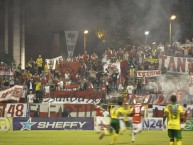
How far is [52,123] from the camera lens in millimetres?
30969

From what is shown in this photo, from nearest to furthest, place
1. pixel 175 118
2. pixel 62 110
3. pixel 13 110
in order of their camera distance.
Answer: pixel 175 118
pixel 13 110
pixel 62 110

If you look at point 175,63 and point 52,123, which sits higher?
point 175,63

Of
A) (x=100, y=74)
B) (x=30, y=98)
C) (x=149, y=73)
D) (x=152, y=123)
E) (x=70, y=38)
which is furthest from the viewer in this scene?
(x=70, y=38)

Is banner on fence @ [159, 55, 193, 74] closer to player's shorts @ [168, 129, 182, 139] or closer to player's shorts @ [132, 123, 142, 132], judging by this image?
player's shorts @ [132, 123, 142, 132]

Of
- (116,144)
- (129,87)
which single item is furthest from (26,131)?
(116,144)

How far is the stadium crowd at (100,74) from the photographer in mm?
33750

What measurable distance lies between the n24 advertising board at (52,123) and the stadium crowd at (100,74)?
3144 millimetres

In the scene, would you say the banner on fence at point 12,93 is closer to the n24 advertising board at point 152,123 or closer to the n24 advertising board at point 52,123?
the n24 advertising board at point 52,123

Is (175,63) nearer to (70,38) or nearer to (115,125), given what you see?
(70,38)

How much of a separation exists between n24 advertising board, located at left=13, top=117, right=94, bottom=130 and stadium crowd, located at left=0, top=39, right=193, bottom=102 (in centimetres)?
314

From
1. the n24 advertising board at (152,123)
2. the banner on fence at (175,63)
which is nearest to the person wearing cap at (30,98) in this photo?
the n24 advertising board at (152,123)

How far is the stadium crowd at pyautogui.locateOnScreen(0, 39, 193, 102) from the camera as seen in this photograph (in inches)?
1329

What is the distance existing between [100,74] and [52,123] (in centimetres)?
604

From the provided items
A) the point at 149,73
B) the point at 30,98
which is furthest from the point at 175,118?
the point at 30,98
